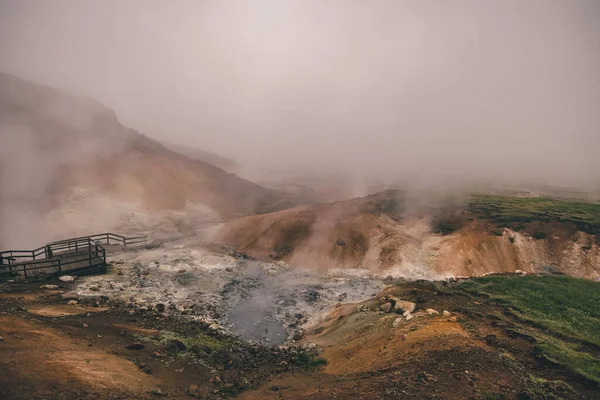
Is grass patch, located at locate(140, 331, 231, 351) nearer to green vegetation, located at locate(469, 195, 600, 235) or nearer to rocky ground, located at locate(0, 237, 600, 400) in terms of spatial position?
rocky ground, located at locate(0, 237, 600, 400)

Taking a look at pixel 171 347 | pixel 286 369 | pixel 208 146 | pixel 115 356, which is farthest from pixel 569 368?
pixel 208 146

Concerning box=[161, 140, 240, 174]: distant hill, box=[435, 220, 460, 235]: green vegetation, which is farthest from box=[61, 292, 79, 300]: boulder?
box=[161, 140, 240, 174]: distant hill

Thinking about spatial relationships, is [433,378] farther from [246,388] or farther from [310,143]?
[310,143]

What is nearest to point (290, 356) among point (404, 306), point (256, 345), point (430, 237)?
point (256, 345)

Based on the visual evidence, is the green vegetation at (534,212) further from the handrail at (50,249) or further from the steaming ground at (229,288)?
the handrail at (50,249)

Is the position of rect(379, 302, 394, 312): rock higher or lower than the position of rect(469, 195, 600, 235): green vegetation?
lower

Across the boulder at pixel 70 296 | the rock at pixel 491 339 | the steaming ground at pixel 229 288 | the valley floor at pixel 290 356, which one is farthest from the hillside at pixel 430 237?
the boulder at pixel 70 296
